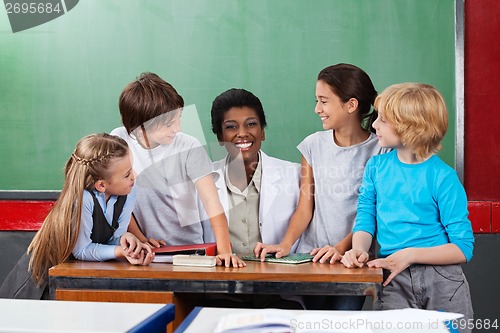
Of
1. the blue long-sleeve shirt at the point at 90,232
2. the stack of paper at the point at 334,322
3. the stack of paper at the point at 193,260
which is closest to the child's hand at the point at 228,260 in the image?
the stack of paper at the point at 193,260

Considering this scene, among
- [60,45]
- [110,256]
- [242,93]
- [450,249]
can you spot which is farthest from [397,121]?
[60,45]

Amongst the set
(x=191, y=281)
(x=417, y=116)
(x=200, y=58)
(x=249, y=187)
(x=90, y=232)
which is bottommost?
(x=191, y=281)

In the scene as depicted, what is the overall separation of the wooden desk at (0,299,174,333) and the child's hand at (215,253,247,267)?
550 mm

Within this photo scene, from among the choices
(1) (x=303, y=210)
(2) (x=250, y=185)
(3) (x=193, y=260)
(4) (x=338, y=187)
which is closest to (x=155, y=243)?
(3) (x=193, y=260)

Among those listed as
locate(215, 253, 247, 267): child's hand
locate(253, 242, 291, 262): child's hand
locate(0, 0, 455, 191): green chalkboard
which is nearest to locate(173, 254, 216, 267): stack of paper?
locate(215, 253, 247, 267): child's hand

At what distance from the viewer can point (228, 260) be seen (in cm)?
248

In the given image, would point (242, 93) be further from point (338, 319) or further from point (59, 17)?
point (338, 319)

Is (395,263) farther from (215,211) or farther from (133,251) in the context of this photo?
(133,251)

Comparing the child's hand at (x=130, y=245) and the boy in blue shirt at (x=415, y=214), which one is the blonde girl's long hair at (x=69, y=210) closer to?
the child's hand at (x=130, y=245)

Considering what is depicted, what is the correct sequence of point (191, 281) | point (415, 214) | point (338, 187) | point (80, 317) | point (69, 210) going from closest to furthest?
point (80, 317)
point (191, 281)
point (415, 214)
point (69, 210)
point (338, 187)

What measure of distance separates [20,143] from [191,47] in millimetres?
1008

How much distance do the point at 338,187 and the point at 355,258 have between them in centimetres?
45

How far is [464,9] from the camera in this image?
3.32 meters

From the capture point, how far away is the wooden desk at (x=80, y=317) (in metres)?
1.69
